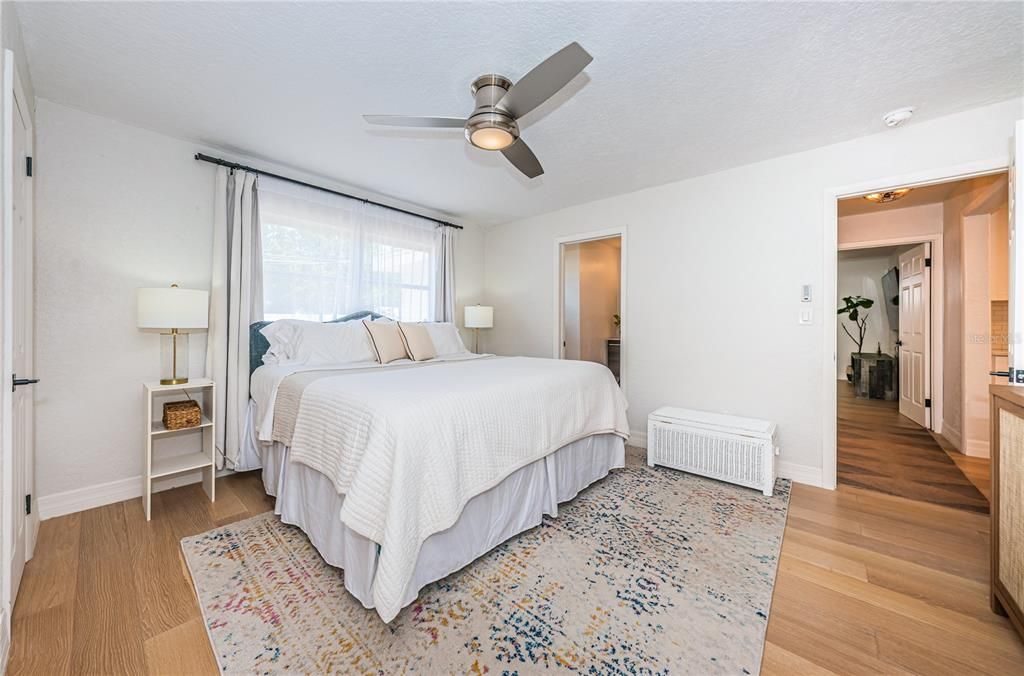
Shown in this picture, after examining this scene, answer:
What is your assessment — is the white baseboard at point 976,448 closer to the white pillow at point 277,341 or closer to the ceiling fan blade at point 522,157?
the ceiling fan blade at point 522,157

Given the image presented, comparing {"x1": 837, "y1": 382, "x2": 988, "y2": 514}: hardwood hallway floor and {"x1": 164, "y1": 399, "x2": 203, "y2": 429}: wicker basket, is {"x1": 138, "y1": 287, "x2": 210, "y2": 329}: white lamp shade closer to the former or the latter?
{"x1": 164, "y1": 399, "x2": 203, "y2": 429}: wicker basket

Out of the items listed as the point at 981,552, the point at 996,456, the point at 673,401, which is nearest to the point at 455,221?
the point at 673,401

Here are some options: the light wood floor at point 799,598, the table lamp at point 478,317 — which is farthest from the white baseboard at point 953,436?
the table lamp at point 478,317

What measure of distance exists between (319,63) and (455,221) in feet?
9.16

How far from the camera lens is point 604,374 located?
9.20 ft

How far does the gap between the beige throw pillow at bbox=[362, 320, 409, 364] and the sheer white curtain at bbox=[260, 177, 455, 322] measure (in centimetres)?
56

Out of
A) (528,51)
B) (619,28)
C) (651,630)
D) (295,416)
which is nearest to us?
(651,630)

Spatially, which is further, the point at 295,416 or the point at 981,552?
the point at 295,416

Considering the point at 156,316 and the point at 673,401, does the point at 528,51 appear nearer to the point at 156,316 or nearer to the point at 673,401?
the point at 156,316

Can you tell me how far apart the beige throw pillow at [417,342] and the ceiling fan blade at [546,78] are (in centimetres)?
202

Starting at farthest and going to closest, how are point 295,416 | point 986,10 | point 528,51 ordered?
point 295,416, point 528,51, point 986,10

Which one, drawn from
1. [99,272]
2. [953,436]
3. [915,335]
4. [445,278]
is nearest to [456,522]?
[99,272]

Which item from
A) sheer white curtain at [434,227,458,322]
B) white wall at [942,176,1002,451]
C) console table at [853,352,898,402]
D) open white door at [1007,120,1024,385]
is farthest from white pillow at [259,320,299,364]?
console table at [853,352,898,402]

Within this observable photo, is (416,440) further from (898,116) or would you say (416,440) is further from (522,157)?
(898,116)
